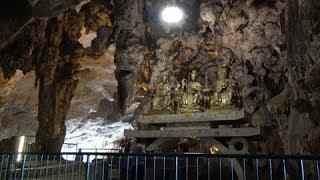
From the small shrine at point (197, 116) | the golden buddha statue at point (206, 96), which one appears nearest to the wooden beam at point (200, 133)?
the small shrine at point (197, 116)

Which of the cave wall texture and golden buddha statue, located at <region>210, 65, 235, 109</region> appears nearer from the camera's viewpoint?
golden buddha statue, located at <region>210, 65, 235, 109</region>

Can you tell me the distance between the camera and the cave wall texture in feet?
41.0

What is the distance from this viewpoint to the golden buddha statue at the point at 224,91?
1216cm

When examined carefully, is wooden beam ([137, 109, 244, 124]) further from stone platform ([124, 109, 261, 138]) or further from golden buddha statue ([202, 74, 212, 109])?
golden buddha statue ([202, 74, 212, 109])

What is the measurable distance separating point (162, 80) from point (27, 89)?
850 cm

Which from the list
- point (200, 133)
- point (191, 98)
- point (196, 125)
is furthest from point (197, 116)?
point (191, 98)

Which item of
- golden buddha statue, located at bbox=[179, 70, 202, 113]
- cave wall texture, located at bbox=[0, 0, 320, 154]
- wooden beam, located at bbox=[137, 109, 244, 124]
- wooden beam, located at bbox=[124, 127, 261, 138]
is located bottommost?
wooden beam, located at bbox=[124, 127, 261, 138]

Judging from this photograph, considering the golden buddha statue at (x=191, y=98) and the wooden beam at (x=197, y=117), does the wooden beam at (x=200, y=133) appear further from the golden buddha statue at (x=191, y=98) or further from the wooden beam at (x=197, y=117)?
the golden buddha statue at (x=191, y=98)

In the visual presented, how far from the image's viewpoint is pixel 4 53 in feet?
37.1

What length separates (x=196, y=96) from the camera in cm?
1301

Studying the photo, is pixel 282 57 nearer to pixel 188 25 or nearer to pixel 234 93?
pixel 234 93

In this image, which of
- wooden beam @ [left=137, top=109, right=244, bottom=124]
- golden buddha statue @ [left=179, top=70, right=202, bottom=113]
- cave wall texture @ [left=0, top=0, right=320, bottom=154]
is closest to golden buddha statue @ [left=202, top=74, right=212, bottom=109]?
golden buddha statue @ [left=179, top=70, right=202, bottom=113]

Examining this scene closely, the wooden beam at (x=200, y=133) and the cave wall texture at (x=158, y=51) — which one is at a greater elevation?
the cave wall texture at (x=158, y=51)

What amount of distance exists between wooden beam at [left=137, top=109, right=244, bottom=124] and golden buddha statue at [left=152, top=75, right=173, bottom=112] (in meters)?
0.79
